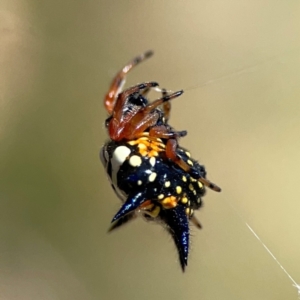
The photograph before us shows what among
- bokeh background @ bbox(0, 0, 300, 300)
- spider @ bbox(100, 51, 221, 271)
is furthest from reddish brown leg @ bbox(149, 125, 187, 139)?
bokeh background @ bbox(0, 0, 300, 300)

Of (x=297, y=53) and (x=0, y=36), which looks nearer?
(x=297, y=53)

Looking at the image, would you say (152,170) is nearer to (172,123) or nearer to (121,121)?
(121,121)

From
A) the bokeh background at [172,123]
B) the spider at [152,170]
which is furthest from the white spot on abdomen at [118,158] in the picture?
the bokeh background at [172,123]

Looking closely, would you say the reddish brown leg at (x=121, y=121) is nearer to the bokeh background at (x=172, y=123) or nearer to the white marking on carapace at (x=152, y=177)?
the white marking on carapace at (x=152, y=177)

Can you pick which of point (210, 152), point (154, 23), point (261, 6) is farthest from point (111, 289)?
point (261, 6)

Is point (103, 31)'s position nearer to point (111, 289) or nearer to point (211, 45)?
point (211, 45)

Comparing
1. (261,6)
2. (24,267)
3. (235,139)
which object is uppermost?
(261,6)

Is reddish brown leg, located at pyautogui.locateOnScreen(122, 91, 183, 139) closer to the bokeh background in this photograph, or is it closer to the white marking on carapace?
the white marking on carapace
